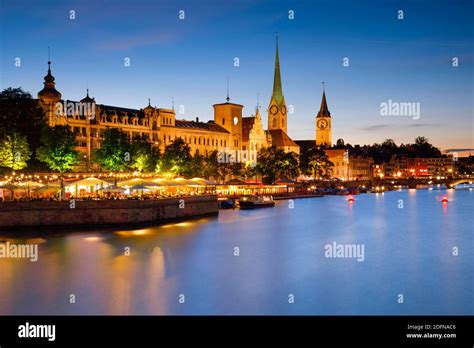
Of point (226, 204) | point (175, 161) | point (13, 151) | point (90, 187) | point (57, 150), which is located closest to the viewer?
point (13, 151)

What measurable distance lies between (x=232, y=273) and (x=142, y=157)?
42.7 m

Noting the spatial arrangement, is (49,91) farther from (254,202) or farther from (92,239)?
(92,239)

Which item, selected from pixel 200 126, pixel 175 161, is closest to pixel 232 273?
pixel 175 161

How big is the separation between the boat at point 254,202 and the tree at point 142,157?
14.4m

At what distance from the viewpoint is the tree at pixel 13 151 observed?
203 feet

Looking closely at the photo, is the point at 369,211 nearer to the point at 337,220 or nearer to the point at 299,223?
the point at 337,220

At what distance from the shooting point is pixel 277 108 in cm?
17200

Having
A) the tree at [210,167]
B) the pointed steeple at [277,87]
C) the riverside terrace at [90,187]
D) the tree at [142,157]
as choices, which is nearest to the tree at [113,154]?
the riverside terrace at [90,187]

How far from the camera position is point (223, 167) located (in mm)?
111688
